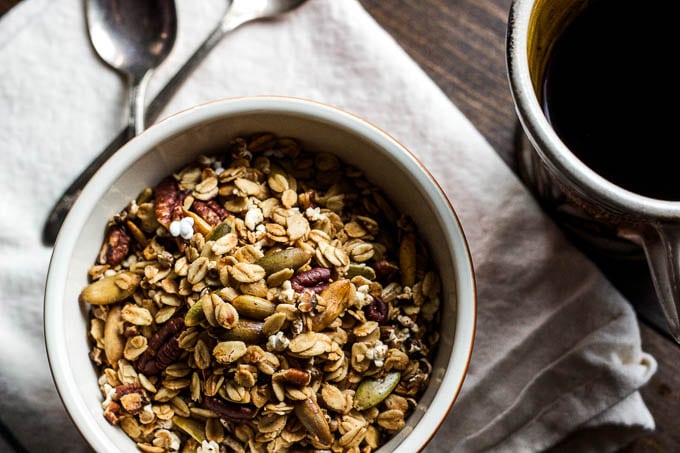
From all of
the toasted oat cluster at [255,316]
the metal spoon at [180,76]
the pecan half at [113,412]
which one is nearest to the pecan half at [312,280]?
Answer: the toasted oat cluster at [255,316]

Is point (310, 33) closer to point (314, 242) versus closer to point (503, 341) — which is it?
point (314, 242)

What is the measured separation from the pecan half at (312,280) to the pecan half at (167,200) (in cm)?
14

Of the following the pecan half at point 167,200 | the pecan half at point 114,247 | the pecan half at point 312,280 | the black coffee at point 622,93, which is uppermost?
the black coffee at point 622,93

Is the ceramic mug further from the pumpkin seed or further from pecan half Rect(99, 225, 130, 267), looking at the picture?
pecan half Rect(99, 225, 130, 267)

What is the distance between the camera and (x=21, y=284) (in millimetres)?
854

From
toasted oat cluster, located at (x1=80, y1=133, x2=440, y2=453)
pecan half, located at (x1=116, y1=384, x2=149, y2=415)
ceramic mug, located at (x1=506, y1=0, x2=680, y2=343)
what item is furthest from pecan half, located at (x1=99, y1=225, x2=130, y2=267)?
ceramic mug, located at (x1=506, y1=0, x2=680, y2=343)

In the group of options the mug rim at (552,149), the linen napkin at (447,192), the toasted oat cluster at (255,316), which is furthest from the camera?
the linen napkin at (447,192)

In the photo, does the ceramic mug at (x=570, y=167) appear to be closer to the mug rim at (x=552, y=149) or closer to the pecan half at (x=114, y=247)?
the mug rim at (x=552, y=149)

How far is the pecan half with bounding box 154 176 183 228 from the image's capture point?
2.40 feet

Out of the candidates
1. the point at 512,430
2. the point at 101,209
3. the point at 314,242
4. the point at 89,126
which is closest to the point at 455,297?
the point at 314,242

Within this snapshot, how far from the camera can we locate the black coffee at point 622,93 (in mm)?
696

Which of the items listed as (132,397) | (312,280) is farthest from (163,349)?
(312,280)

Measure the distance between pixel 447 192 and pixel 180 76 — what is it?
35 cm

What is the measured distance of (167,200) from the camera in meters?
0.74
